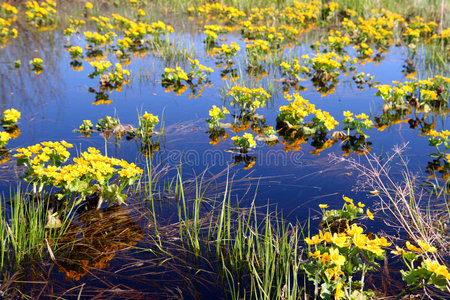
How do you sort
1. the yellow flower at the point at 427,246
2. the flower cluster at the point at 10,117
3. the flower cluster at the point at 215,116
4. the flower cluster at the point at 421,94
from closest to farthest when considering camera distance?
the yellow flower at the point at 427,246
the flower cluster at the point at 10,117
the flower cluster at the point at 215,116
the flower cluster at the point at 421,94

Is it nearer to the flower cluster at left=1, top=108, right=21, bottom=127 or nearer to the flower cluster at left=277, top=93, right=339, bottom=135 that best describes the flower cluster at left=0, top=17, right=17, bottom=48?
the flower cluster at left=1, top=108, right=21, bottom=127

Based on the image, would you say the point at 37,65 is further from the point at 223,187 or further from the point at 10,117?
the point at 223,187

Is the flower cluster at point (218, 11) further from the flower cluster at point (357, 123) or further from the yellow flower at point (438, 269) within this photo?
the yellow flower at point (438, 269)

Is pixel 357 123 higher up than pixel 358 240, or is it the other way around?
pixel 358 240

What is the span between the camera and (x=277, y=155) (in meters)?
4.44

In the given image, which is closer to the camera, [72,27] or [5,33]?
[5,33]

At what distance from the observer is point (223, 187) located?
146 inches

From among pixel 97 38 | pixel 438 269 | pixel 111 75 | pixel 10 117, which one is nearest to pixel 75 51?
pixel 97 38

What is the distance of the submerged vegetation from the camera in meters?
2.53

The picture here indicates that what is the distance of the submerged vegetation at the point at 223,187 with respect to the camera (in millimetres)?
2531

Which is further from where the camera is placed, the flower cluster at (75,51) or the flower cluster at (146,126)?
the flower cluster at (75,51)

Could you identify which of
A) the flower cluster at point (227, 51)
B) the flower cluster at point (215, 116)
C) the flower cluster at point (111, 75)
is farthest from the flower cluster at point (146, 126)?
the flower cluster at point (227, 51)

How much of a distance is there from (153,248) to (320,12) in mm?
11444

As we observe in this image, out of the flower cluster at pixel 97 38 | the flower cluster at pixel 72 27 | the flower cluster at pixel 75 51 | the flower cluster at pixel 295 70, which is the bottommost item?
the flower cluster at pixel 295 70
